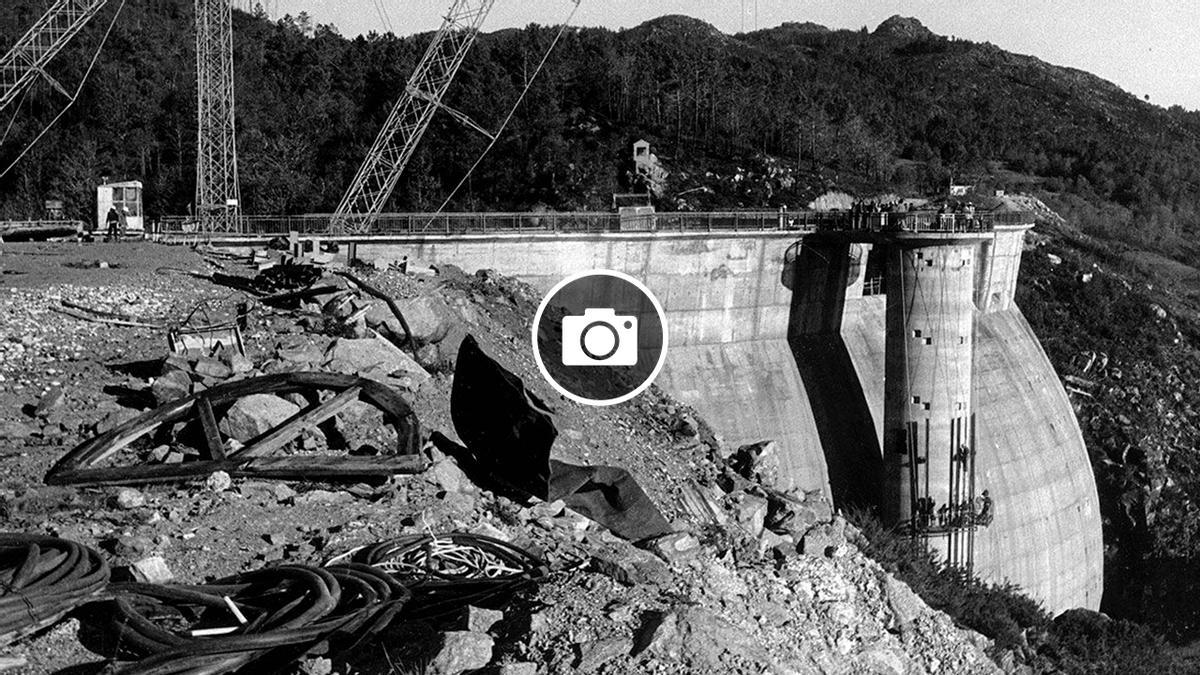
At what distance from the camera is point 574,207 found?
5959 cm

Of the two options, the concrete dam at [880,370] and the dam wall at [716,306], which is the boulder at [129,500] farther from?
the dam wall at [716,306]

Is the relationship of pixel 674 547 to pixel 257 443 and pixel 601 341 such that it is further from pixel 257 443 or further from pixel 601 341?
pixel 601 341

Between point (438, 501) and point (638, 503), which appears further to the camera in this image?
point (638, 503)

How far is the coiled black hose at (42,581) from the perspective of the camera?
29.3 ft

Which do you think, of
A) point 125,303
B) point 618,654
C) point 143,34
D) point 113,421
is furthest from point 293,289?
point 143,34

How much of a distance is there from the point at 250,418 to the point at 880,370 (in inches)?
1183

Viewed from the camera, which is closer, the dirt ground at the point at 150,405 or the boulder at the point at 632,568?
the boulder at the point at 632,568

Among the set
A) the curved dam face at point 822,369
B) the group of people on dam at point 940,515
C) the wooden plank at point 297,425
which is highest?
the wooden plank at point 297,425

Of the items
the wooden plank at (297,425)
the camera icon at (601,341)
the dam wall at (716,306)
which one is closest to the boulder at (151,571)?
the wooden plank at (297,425)

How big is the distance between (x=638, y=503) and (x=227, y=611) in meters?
6.34

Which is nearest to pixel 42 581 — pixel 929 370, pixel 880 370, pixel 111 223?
pixel 111 223

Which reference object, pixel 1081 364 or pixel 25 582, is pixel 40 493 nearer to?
pixel 25 582

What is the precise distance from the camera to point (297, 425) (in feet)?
46.9

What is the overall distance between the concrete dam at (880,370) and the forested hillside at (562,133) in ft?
67.7
